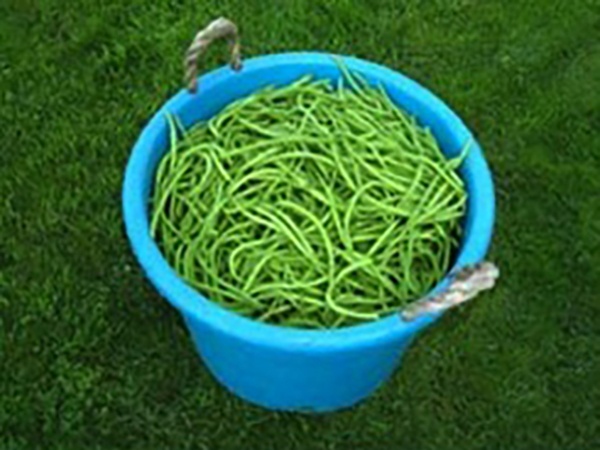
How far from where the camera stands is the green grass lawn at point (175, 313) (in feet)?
6.98

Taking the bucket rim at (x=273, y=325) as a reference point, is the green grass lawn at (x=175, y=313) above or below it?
below

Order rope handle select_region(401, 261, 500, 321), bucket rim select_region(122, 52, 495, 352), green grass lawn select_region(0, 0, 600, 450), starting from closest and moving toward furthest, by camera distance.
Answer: rope handle select_region(401, 261, 500, 321) → bucket rim select_region(122, 52, 495, 352) → green grass lawn select_region(0, 0, 600, 450)

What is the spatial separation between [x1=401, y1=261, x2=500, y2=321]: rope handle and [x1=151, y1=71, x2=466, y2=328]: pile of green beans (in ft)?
0.40

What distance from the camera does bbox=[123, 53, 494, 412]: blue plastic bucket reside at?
1747 mm

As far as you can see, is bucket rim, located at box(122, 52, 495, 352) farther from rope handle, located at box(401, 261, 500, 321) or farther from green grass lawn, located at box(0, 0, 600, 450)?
green grass lawn, located at box(0, 0, 600, 450)

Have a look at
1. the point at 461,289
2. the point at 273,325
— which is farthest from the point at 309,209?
the point at 461,289

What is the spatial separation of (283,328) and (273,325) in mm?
31

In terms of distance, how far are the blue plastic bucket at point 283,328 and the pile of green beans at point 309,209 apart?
0.10 ft

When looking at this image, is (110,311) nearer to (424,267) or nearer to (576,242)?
(424,267)

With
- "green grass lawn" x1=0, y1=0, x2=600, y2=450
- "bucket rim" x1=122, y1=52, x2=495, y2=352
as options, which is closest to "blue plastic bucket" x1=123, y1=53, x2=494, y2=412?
"bucket rim" x1=122, y1=52, x2=495, y2=352

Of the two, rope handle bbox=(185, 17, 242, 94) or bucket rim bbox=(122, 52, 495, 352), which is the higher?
rope handle bbox=(185, 17, 242, 94)

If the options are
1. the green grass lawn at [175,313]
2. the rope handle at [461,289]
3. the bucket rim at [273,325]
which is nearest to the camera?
the rope handle at [461,289]

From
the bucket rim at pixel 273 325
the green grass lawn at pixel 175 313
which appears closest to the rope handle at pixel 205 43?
the bucket rim at pixel 273 325

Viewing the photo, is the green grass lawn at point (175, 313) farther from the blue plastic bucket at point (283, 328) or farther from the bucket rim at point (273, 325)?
the bucket rim at point (273, 325)
